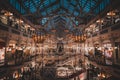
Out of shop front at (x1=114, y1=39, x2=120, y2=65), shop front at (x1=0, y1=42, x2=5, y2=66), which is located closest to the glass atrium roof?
shop front at (x1=0, y1=42, x2=5, y2=66)

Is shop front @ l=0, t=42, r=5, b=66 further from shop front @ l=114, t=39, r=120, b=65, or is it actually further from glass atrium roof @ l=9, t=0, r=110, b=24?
shop front @ l=114, t=39, r=120, b=65

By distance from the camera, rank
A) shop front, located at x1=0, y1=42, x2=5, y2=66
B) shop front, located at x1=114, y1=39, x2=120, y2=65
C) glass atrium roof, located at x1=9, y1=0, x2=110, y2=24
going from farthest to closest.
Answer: glass atrium roof, located at x1=9, y1=0, x2=110, y2=24 → shop front, located at x1=0, y1=42, x2=5, y2=66 → shop front, located at x1=114, y1=39, x2=120, y2=65

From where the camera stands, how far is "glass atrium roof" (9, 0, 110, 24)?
2424 cm

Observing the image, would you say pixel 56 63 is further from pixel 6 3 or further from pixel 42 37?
pixel 6 3

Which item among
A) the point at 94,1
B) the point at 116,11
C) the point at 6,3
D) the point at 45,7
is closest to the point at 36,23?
the point at 45,7

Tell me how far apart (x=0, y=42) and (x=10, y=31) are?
3.15 meters

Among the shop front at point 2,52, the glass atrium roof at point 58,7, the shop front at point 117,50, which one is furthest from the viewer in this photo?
the glass atrium roof at point 58,7

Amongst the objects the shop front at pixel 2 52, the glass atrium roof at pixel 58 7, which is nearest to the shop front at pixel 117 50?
the glass atrium roof at pixel 58 7

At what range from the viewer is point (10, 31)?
19594mm

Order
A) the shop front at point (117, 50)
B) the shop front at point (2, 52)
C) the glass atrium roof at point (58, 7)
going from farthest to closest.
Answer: the glass atrium roof at point (58, 7) < the shop front at point (2, 52) < the shop front at point (117, 50)

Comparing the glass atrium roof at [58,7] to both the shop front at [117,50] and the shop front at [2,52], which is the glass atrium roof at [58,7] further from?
the shop front at [117,50]

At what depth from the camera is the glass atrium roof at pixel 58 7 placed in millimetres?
24237

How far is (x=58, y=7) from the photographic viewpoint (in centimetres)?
3328

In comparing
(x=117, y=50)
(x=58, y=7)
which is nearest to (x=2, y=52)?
(x=117, y=50)
